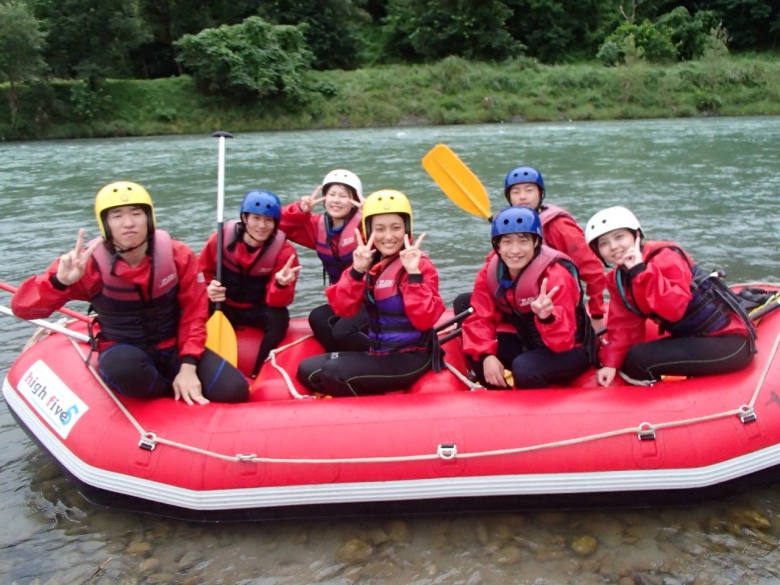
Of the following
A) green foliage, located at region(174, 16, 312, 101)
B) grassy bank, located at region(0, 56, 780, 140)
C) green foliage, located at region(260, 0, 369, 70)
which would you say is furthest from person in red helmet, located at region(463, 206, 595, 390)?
green foliage, located at region(260, 0, 369, 70)

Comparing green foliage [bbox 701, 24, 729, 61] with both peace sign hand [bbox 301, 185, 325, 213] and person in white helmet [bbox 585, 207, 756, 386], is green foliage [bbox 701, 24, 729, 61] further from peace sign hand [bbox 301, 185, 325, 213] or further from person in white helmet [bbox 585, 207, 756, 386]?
person in white helmet [bbox 585, 207, 756, 386]

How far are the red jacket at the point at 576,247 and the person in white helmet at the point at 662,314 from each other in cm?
54

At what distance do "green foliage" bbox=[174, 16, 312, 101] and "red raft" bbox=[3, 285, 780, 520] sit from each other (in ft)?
68.7

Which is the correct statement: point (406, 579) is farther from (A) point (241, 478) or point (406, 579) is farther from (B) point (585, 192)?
(B) point (585, 192)

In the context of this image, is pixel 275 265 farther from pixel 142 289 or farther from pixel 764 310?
pixel 764 310

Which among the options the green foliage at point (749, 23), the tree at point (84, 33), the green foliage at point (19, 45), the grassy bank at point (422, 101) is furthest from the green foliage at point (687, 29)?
the green foliage at point (19, 45)

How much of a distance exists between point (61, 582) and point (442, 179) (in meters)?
2.99

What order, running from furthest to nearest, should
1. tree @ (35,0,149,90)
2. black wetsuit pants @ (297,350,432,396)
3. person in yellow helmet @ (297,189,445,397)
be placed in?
tree @ (35,0,149,90)
black wetsuit pants @ (297,350,432,396)
person in yellow helmet @ (297,189,445,397)

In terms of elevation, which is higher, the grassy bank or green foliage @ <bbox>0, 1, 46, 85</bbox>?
green foliage @ <bbox>0, 1, 46, 85</bbox>

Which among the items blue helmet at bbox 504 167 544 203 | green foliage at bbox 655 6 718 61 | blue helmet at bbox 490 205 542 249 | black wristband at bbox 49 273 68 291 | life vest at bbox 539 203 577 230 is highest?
green foliage at bbox 655 6 718 61

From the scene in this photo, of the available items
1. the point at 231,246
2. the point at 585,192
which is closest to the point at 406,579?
the point at 231,246

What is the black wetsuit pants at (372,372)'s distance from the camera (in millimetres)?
3119

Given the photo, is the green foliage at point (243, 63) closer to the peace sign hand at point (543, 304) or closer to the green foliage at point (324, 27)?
the green foliage at point (324, 27)

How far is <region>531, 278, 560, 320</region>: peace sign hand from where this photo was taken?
2.81 metres
